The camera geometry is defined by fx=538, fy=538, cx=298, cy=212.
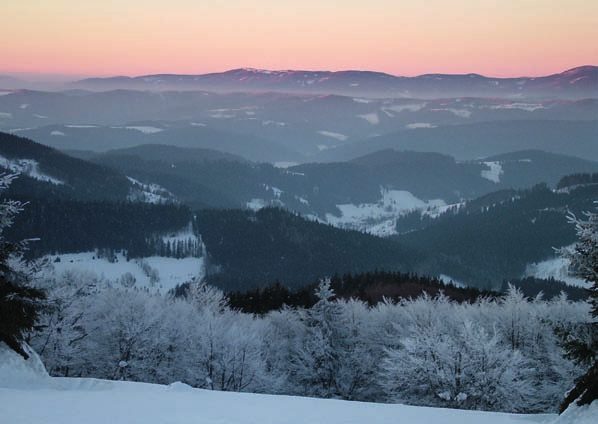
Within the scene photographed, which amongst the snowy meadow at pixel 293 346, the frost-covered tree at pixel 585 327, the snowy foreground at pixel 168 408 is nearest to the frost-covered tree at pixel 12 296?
the snowy foreground at pixel 168 408

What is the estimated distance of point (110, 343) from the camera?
55.9 meters

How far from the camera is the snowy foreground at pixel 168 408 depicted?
776 inches

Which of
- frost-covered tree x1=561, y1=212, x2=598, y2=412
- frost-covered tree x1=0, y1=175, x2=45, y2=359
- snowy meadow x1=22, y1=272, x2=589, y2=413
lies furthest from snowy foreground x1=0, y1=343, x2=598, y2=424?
snowy meadow x1=22, y1=272, x2=589, y2=413

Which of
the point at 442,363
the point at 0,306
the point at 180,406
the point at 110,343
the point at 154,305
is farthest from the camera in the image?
the point at 154,305

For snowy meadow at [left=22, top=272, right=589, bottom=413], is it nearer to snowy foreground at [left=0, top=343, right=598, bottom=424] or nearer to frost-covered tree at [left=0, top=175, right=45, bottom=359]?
snowy foreground at [left=0, top=343, right=598, bottom=424]

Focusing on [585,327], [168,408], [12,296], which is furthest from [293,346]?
[585,327]

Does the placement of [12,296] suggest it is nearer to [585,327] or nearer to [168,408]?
[168,408]

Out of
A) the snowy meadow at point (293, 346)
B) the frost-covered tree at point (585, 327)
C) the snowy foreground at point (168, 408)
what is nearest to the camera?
the snowy foreground at point (168, 408)

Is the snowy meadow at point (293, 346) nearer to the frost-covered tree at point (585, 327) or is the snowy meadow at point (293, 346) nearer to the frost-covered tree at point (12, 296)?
the frost-covered tree at point (12, 296)

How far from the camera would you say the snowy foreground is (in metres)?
19.7

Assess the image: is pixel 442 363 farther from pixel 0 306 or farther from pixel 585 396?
pixel 0 306

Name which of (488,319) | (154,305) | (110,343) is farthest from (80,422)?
(488,319)

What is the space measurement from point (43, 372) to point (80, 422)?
10.6m

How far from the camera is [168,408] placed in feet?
71.6
